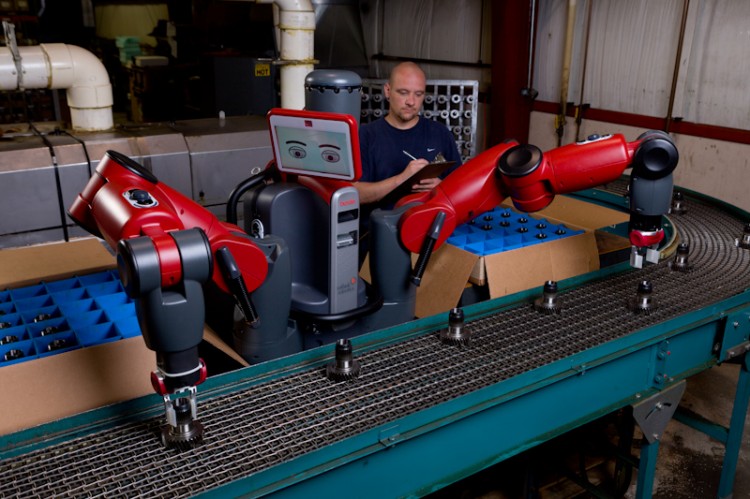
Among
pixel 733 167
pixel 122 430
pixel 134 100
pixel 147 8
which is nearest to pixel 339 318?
pixel 122 430

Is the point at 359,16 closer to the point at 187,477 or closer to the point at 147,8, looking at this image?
the point at 147,8

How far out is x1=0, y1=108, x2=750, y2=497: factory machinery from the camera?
113 centimetres

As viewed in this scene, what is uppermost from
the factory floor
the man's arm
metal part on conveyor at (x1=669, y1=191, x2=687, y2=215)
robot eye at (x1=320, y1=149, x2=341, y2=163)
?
robot eye at (x1=320, y1=149, x2=341, y2=163)

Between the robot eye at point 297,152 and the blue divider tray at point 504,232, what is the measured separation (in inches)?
31.6

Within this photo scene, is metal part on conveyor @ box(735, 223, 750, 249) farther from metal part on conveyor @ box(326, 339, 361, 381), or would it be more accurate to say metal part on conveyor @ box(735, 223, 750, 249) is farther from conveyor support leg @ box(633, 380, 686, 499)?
metal part on conveyor @ box(326, 339, 361, 381)

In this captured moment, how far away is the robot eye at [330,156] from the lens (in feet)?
5.14

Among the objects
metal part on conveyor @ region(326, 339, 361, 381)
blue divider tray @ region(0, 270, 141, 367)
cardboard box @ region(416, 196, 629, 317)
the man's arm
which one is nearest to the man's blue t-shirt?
Answer: the man's arm

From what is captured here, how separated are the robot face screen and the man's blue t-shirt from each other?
109 cm

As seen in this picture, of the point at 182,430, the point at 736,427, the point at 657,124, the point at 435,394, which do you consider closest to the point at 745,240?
the point at 736,427

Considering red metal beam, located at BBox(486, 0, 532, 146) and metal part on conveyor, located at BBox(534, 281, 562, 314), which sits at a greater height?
red metal beam, located at BBox(486, 0, 532, 146)

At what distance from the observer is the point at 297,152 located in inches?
64.2

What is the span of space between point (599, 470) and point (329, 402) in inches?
73.7

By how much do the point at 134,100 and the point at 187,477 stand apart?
277 inches

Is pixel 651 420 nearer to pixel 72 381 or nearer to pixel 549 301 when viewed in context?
pixel 549 301
